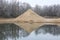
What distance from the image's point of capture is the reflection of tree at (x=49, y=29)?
2.34 meters

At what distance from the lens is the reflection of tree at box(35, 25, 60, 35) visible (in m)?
2.34

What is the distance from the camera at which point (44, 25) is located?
2.34 metres

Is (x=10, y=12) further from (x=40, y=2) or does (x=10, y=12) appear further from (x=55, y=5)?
(x=55, y=5)

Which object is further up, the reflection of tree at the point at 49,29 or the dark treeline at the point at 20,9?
the dark treeline at the point at 20,9

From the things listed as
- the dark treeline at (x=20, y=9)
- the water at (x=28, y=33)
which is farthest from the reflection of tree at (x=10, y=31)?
the dark treeline at (x=20, y=9)

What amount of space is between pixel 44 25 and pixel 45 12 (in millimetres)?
152

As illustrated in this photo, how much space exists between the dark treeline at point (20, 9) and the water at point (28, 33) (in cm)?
13

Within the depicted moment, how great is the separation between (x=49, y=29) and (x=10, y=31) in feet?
1.49

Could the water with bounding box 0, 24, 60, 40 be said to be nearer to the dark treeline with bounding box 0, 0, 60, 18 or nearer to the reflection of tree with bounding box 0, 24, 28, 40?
the reflection of tree with bounding box 0, 24, 28, 40

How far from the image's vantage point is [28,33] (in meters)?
2.37

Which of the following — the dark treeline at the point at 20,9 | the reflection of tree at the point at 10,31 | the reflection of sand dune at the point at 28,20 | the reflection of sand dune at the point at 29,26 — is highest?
the dark treeline at the point at 20,9

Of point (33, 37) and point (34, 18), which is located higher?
point (34, 18)

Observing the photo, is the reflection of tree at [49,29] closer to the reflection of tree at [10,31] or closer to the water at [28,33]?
the water at [28,33]

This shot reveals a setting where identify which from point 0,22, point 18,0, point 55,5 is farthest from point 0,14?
point 55,5
